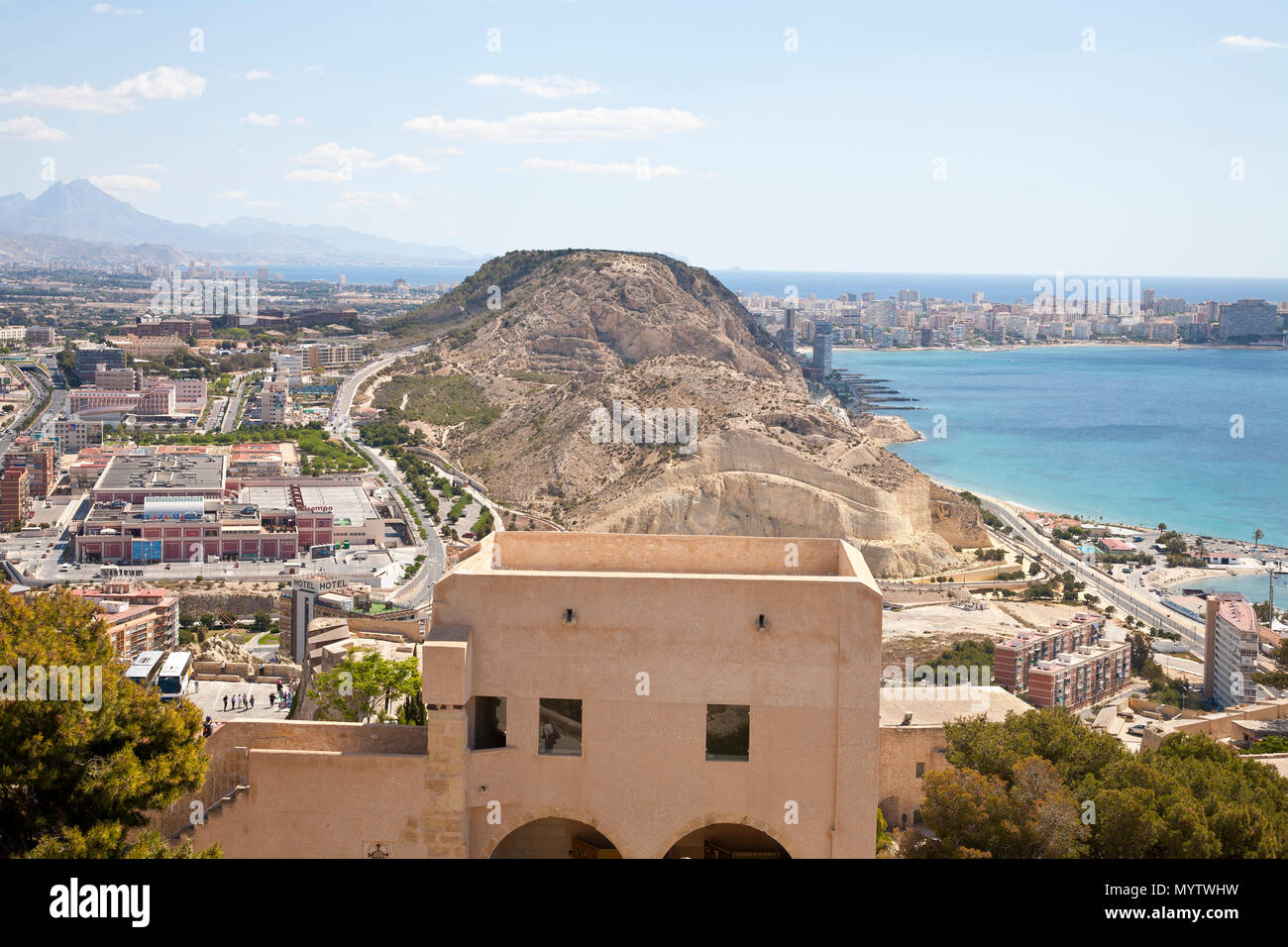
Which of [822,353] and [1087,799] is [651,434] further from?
[822,353]

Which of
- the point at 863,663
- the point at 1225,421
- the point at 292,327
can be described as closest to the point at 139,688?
the point at 863,663

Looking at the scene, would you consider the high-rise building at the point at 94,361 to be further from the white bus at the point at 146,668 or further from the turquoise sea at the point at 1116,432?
the white bus at the point at 146,668

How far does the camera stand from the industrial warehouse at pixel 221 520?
183 feet

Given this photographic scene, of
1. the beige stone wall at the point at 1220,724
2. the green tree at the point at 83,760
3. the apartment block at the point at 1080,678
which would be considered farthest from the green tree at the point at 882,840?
the apartment block at the point at 1080,678

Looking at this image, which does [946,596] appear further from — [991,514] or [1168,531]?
[1168,531]

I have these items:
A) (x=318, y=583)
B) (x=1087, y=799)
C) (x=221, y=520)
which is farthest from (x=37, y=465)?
(x=1087, y=799)

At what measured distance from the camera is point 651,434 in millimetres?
60594

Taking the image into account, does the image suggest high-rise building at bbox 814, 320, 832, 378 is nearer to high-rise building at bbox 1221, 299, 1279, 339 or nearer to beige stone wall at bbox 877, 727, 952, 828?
high-rise building at bbox 1221, 299, 1279, 339

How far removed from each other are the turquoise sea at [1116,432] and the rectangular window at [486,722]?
2713 inches

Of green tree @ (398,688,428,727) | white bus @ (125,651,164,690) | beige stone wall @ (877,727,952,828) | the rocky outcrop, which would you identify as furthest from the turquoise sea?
green tree @ (398,688,428,727)

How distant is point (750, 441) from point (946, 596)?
1149 centimetres

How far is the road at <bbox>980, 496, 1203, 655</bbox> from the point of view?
46.2m

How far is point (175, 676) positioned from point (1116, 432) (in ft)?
316

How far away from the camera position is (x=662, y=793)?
8.97 meters
